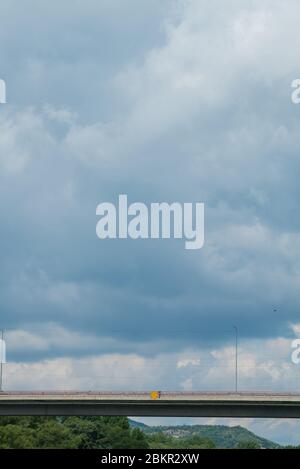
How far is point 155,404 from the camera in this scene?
123375mm

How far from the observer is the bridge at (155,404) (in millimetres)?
120938

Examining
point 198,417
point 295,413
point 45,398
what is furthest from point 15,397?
point 295,413

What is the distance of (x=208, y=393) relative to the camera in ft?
398

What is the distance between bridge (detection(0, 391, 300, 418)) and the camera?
121m
